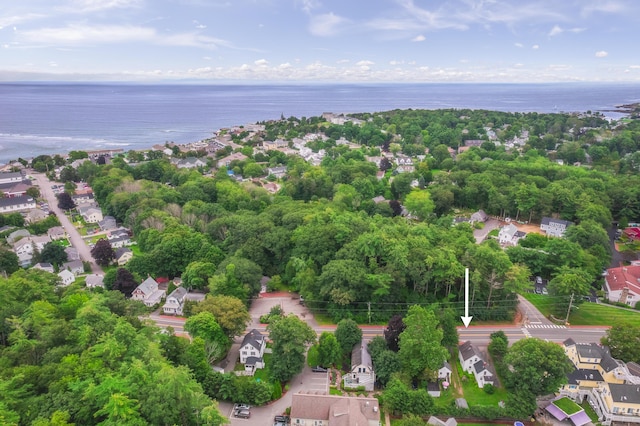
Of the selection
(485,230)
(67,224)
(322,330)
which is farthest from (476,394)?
(67,224)

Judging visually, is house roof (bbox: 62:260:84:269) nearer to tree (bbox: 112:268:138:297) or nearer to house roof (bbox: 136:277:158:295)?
tree (bbox: 112:268:138:297)

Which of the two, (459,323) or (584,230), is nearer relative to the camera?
(459,323)

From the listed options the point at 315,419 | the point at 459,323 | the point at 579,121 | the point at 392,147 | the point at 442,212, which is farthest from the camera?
the point at 579,121

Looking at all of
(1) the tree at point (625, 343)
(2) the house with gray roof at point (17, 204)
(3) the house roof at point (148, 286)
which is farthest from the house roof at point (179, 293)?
(2) the house with gray roof at point (17, 204)

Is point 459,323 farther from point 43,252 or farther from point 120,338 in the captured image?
point 43,252

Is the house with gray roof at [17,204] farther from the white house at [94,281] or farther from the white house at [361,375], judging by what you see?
the white house at [361,375]

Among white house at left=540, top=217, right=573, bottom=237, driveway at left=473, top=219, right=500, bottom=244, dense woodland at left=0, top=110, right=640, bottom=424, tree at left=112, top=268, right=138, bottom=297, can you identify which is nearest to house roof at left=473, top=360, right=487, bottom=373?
dense woodland at left=0, top=110, right=640, bottom=424

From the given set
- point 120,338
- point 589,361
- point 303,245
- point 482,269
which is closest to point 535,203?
point 482,269

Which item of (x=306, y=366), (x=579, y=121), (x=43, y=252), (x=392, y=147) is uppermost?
(x=579, y=121)
